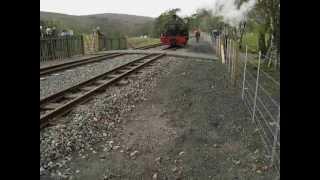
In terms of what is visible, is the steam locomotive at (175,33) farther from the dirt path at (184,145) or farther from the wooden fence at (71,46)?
the dirt path at (184,145)

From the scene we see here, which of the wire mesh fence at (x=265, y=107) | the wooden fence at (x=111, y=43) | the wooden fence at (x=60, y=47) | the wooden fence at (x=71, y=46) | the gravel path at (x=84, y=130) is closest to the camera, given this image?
the wire mesh fence at (x=265, y=107)

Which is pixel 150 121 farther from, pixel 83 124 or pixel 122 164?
pixel 122 164

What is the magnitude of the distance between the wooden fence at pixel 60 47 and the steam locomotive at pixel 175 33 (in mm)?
10376

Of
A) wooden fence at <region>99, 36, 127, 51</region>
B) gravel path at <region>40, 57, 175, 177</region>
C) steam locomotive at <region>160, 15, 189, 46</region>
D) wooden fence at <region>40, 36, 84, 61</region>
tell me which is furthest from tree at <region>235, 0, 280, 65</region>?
steam locomotive at <region>160, 15, 189, 46</region>

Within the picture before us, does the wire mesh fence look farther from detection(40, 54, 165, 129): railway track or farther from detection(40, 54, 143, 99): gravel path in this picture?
detection(40, 54, 143, 99): gravel path

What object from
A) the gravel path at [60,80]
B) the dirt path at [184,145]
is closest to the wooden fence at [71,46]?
the gravel path at [60,80]

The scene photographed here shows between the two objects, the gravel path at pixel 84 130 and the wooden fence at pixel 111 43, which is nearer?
the gravel path at pixel 84 130

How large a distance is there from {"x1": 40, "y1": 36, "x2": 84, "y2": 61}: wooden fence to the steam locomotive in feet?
34.0

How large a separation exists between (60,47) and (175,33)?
13940 millimetres

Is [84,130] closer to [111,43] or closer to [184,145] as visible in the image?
[184,145]

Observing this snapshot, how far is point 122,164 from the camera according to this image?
4.65 metres

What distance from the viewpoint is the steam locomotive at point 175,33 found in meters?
32.0
